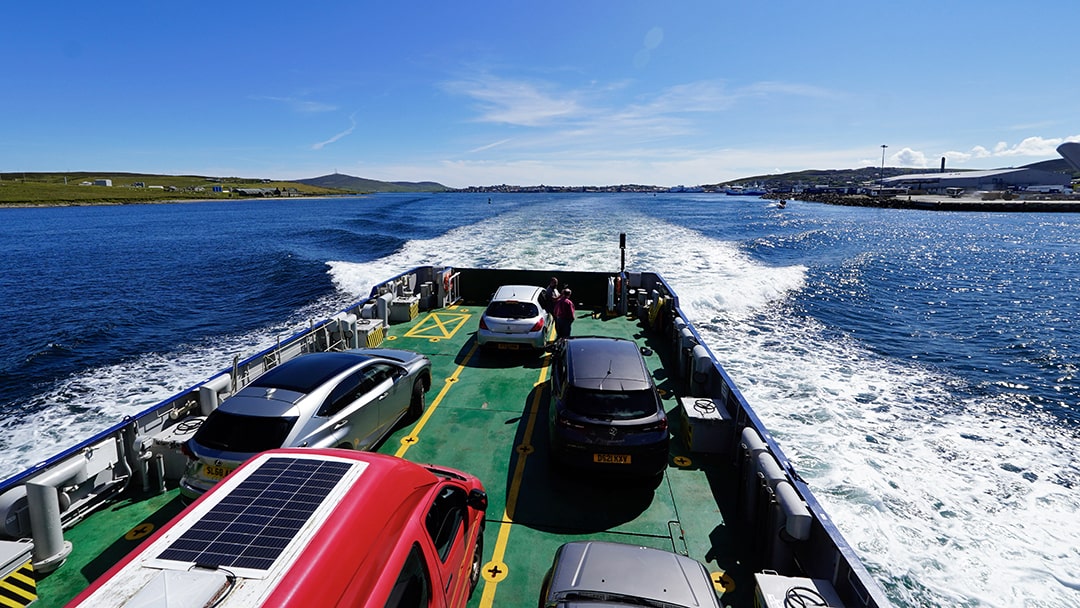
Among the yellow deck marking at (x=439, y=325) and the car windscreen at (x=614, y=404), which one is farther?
the yellow deck marking at (x=439, y=325)

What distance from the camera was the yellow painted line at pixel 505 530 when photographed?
531cm

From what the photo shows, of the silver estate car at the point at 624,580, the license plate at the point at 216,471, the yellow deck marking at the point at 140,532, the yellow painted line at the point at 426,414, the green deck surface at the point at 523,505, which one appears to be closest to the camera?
the silver estate car at the point at 624,580

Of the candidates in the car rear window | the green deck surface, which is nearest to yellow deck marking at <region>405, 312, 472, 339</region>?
the green deck surface

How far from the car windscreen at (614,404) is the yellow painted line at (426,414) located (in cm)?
281

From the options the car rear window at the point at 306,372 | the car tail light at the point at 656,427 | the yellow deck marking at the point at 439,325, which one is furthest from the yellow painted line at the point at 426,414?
the car tail light at the point at 656,427

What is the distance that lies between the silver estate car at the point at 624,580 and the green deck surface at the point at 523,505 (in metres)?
1.55

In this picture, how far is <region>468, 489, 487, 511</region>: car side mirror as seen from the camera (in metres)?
4.72

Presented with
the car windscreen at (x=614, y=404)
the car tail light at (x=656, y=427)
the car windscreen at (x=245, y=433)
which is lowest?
the car tail light at (x=656, y=427)

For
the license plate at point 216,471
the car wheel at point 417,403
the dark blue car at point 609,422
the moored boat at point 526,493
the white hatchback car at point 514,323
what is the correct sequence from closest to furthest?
the moored boat at point 526,493, the license plate at point 216,471, the dark blue car at point 609,422, the car wheel at point 417,403, the white hatchback car at point 514,323

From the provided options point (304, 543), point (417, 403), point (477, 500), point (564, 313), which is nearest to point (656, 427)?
point (477, 500)

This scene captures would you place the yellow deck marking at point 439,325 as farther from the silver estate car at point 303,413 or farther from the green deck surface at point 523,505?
the silver estate car at point 303,413

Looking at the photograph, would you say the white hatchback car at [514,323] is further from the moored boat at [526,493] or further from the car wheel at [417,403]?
the car wheel at [417,403]

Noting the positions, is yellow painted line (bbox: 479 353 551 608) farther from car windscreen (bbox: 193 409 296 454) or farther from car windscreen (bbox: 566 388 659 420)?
car windscreen (bbox: 193 409 296 454)

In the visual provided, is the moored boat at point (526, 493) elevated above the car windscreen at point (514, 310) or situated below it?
below
